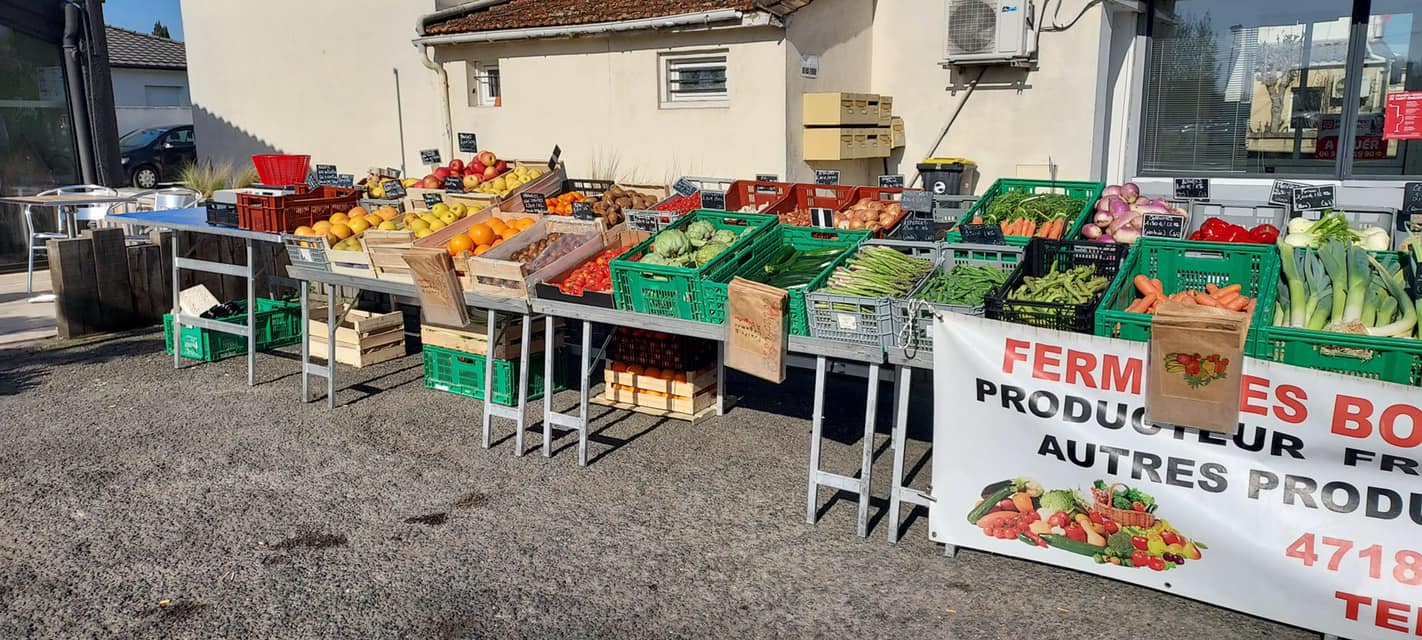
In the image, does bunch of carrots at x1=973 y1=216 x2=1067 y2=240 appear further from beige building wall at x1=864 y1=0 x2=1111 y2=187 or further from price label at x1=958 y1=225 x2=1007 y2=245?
beige building wall at x1=864 y1=0 x2=1111 y2=187

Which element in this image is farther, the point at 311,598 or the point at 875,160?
the point at 875,160

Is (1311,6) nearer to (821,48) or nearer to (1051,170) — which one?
(1051,170)

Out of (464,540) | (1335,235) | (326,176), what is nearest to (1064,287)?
(1335,235)

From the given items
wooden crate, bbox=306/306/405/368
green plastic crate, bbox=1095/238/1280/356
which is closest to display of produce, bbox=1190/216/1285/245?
green plastic crate, bbox=1095/238/1280/356

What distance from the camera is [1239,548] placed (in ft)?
13.1

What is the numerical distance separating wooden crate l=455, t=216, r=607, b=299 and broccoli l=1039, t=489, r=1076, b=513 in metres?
3.18

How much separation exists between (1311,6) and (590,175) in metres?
8.21

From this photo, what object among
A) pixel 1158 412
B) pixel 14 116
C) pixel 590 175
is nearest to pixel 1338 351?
pixel 1158 412

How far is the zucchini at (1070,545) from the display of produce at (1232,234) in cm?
191

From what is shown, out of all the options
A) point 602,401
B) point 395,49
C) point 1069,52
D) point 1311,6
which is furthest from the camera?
point 395,49

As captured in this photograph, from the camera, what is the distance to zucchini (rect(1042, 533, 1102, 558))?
14.3 ft

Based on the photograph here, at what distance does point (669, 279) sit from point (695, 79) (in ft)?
24.2

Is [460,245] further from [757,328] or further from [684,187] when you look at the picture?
[757,328]

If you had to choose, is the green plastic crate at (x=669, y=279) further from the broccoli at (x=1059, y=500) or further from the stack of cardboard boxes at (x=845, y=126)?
the stack of cardboard boxes at (x=845, y=126)
